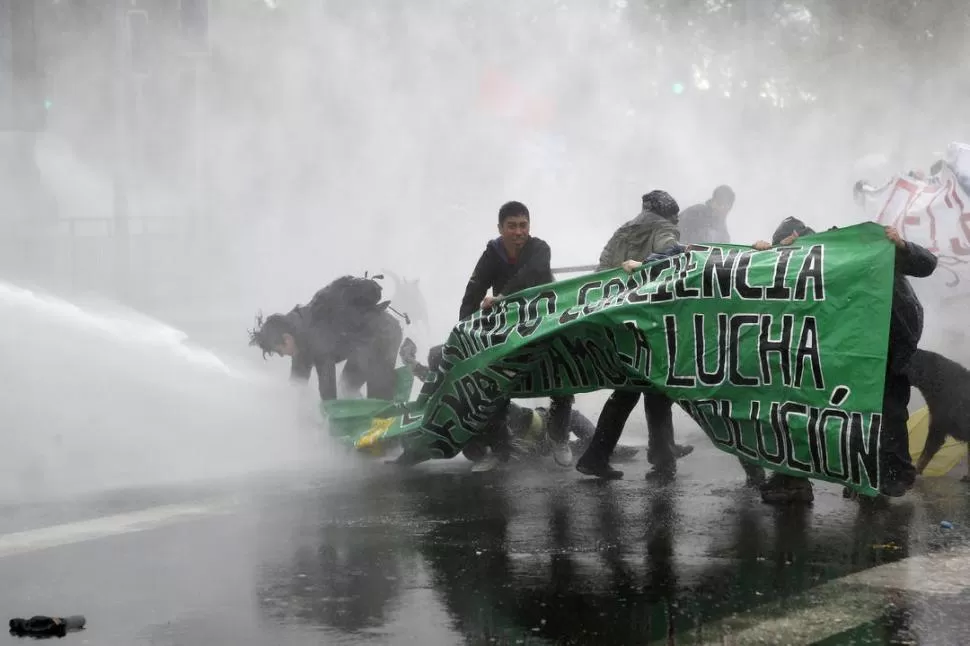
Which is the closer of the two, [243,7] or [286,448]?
[286,448]

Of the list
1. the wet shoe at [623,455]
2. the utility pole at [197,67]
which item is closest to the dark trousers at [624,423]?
the wet shoe at [623,455]

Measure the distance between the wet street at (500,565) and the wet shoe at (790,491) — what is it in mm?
124

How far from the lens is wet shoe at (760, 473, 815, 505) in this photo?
6.52 m

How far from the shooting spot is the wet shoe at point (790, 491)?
652cm

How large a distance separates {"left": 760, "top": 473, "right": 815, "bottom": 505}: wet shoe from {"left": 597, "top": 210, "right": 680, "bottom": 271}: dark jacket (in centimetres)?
157

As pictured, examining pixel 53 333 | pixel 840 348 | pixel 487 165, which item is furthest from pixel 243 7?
pixel 840 348

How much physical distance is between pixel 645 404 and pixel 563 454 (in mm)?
877

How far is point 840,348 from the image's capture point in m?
5.88

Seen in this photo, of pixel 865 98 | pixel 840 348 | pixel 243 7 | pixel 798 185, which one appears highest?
pixel 243 7

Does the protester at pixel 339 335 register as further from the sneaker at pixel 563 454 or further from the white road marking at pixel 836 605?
the white road marking at pixel 836 605

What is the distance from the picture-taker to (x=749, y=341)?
6.17 metres

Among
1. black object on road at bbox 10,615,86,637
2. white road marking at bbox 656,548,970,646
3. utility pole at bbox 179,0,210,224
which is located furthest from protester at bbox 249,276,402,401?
utility pole at bbox 179,0,210,224

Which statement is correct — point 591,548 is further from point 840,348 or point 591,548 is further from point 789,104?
point 789,104

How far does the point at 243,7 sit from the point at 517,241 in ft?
73.6
